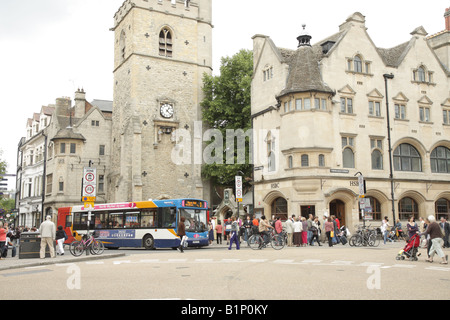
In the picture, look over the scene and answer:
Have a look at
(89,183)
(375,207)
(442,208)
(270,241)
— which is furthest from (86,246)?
(442,208)

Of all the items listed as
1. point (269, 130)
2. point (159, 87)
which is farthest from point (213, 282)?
point (159, 87)

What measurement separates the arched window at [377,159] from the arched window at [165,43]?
2338 cm

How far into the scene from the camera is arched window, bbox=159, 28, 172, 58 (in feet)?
153

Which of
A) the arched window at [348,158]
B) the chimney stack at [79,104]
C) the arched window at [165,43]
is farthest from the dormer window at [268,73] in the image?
the chimney stack at [79,104]

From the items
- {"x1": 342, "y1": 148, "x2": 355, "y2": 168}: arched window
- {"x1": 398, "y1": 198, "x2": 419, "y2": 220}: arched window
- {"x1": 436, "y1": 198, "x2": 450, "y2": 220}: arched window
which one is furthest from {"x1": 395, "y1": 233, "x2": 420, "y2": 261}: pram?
{"x1": 436, "y1": 198, "x2": 450, "y2": 220}: arched window

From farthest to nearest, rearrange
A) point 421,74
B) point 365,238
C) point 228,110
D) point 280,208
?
point 228,110
point 421,74
point 280,208
point 365,238

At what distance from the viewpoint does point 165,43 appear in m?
46.7

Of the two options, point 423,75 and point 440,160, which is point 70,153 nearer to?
point 423,75

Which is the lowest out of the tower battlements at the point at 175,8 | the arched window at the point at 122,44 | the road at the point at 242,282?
the road at the point at 242,282

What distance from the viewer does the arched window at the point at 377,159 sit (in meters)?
32.9

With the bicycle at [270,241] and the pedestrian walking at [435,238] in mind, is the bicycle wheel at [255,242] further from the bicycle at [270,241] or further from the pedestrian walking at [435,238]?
the pedestrian walking at [435,238]

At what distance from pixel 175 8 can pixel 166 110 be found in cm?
1079

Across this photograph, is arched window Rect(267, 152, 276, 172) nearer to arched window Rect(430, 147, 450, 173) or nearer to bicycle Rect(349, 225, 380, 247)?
bicycle Rect(349, 225, 380, 247)
